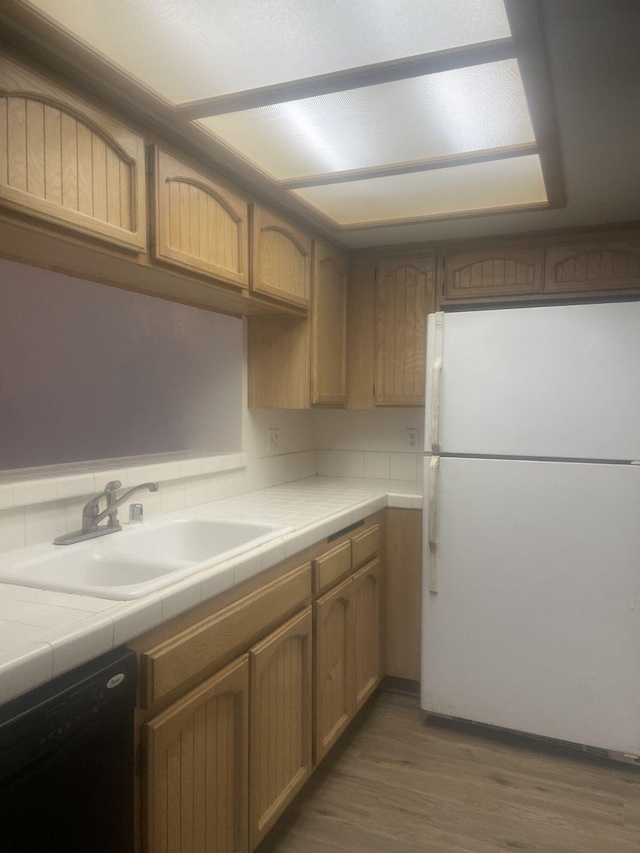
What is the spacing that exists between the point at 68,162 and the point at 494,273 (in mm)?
1908

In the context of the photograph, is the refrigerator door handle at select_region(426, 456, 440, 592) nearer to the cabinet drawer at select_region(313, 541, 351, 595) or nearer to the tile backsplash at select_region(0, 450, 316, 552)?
the cabinet drawer at select_region(313, 541, 351, 595)

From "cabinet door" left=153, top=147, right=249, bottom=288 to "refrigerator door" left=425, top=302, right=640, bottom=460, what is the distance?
83cm

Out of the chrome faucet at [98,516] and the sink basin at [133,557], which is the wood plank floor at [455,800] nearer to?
the sink basin at [133,557]

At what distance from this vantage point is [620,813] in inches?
77.3

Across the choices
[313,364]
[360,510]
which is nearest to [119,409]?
[313,364]

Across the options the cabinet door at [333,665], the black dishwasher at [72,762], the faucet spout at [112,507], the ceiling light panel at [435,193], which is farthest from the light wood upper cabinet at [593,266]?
the black dishwasher at [72,762]

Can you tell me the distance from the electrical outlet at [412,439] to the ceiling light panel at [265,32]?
1.96 metres

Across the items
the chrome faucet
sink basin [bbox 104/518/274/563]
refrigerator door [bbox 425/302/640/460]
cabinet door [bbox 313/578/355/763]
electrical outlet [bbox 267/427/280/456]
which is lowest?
cabinet door [bbox 313/578/355/763]

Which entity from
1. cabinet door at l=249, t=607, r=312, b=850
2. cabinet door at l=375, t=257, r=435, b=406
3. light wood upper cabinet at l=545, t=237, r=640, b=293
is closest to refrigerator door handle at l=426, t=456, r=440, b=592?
cabinet door at l=375, t=257, r=435, b=406

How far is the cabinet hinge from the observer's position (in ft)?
3.96

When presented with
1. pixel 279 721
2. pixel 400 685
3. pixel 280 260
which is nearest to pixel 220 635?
pixel 279 721

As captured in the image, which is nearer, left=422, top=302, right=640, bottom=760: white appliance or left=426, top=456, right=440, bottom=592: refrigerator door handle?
left=422, top=302, right=640, bottom=760: white appliance

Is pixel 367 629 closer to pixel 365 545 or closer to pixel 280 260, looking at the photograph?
pixel 365 545

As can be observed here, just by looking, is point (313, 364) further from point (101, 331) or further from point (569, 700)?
point (569, 700)
